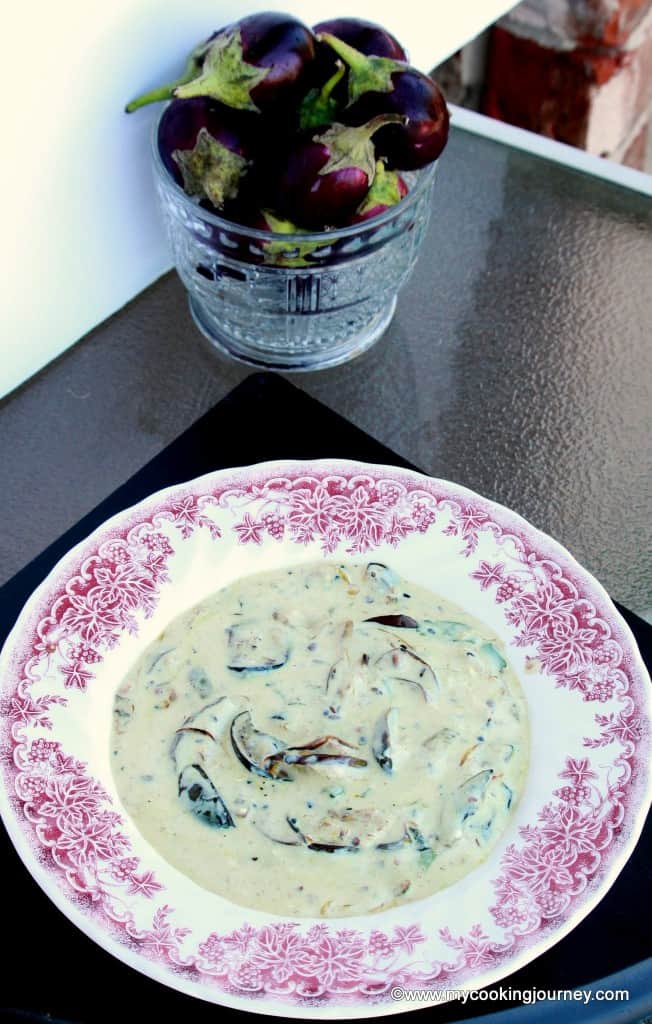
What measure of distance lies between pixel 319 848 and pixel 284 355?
613 mm

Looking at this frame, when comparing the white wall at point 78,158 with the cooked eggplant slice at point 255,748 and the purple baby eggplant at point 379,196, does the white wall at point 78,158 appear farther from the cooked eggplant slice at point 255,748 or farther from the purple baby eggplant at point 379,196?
the cooked eggplant slice at point 255,748

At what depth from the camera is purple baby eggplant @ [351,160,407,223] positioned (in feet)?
3.75

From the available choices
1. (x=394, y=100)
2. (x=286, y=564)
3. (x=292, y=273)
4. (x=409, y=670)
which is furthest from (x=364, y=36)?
(x=409, y=670)

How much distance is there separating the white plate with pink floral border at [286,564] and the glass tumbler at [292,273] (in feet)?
0.69

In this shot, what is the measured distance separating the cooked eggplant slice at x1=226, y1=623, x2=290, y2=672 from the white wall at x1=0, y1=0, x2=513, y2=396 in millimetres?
474

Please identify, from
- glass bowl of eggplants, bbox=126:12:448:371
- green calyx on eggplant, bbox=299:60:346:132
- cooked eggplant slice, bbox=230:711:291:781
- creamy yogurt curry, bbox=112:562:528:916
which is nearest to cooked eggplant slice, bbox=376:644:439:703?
creamy yogurt curry, bbox=112:562:528:916

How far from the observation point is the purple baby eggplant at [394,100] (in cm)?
111

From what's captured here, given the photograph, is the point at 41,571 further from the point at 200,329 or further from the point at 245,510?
the point at 200,329

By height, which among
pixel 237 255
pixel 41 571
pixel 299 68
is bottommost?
pixel 41 571

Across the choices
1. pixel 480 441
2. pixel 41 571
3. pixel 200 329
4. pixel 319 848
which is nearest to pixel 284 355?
pixel 200 329

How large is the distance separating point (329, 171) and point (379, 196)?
0.28 ft

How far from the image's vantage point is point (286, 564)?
3.51ft

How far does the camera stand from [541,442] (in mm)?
1286

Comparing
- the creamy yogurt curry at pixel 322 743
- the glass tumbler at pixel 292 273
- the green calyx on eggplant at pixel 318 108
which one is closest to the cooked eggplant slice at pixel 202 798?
the creamy yogurt curry at pixel 322 743
